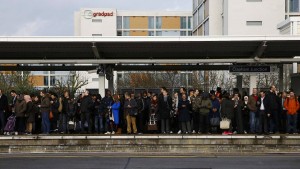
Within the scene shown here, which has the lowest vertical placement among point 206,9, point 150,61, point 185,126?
point 185,126

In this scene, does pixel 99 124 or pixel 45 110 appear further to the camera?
pixel 99 124

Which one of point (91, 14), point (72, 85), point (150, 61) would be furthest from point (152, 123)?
point (91, 14)

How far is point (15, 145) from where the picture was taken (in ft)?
62.2

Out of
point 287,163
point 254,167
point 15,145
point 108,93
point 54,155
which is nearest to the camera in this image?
point 254,167

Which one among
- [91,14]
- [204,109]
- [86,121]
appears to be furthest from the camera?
[91,14]

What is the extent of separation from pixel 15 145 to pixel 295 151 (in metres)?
9.59

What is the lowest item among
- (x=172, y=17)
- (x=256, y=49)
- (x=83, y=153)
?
(x=83, y=153)

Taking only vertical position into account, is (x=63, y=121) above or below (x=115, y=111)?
below

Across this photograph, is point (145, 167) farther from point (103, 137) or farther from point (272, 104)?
point (272, 104)

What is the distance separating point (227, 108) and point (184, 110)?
1.54 m

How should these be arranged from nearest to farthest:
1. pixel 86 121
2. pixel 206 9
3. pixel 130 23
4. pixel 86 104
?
pixel 86 104
pixel 86 121
pixel 206 9
pixel 130 23

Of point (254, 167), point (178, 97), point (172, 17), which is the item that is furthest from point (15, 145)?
point (172, 17)

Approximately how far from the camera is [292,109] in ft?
64.1

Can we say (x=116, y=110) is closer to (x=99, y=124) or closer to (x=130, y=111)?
(x=130, y=111)
